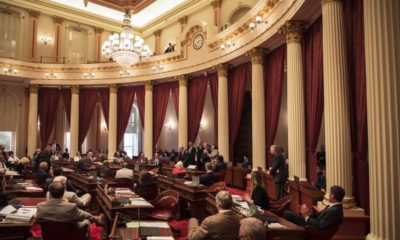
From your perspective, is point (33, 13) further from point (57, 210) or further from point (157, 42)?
point (57, 210)

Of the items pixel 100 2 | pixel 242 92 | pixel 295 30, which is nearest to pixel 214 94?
pixel 242 92

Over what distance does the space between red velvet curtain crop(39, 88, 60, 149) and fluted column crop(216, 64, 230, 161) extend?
9385 mm

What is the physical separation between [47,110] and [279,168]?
13.4 meters

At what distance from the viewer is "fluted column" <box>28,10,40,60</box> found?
16.4 metres

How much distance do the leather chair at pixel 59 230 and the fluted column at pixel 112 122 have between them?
12600 mm

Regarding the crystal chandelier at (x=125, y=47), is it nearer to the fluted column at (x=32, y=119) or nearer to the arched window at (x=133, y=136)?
the fluted column at (x=32, y=119)

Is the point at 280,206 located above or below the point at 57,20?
below

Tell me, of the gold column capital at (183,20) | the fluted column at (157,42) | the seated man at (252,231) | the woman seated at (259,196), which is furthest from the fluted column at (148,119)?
the seated man at (252,231)

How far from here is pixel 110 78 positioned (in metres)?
15.9

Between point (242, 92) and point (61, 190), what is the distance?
8.18 m

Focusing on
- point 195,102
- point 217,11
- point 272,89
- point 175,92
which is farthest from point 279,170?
point 217,11

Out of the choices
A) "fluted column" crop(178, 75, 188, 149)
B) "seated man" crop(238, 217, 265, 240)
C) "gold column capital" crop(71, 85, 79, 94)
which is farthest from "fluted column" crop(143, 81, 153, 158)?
"seated man" crop(238, 217, 265, 240)

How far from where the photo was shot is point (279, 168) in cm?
700

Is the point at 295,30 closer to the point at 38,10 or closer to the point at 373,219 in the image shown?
the point at 373,219
